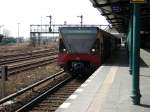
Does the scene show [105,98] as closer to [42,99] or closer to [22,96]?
[42,99]

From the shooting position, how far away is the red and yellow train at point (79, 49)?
23603 millimetres

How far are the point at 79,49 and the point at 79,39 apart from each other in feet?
1.75

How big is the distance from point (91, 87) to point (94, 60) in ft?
28.4

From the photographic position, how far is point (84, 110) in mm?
10289

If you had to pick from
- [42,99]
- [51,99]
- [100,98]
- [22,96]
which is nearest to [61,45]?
[22,96]

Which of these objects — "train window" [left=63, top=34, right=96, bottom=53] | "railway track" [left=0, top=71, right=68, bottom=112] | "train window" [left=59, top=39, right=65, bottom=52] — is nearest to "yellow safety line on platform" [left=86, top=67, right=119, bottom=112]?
"railway track" [left=0, top=71, right=68, bottom=112]

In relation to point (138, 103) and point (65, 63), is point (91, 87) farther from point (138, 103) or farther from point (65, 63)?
point (65, 63)

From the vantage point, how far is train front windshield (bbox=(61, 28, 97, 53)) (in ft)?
78.2

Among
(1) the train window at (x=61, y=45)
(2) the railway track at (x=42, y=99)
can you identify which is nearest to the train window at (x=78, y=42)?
(1) the train window at (x=61, y=45)

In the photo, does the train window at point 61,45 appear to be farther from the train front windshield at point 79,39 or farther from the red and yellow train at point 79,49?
the train front windshield at point 79,39

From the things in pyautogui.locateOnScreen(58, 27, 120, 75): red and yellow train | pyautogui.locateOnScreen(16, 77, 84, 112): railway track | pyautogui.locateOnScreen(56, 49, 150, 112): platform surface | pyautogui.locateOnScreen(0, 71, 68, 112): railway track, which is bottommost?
pyautogui.locateOnScreen(16, 77, 84, 112): railway track

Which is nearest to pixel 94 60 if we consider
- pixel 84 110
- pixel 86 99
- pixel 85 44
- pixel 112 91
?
pixel 85 44

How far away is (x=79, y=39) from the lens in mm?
23922

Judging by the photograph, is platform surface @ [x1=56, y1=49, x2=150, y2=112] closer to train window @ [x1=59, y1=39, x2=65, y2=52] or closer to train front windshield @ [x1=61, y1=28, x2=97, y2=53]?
train front windshield @ [x1=61, y1=28, x2=97, y2=53]
